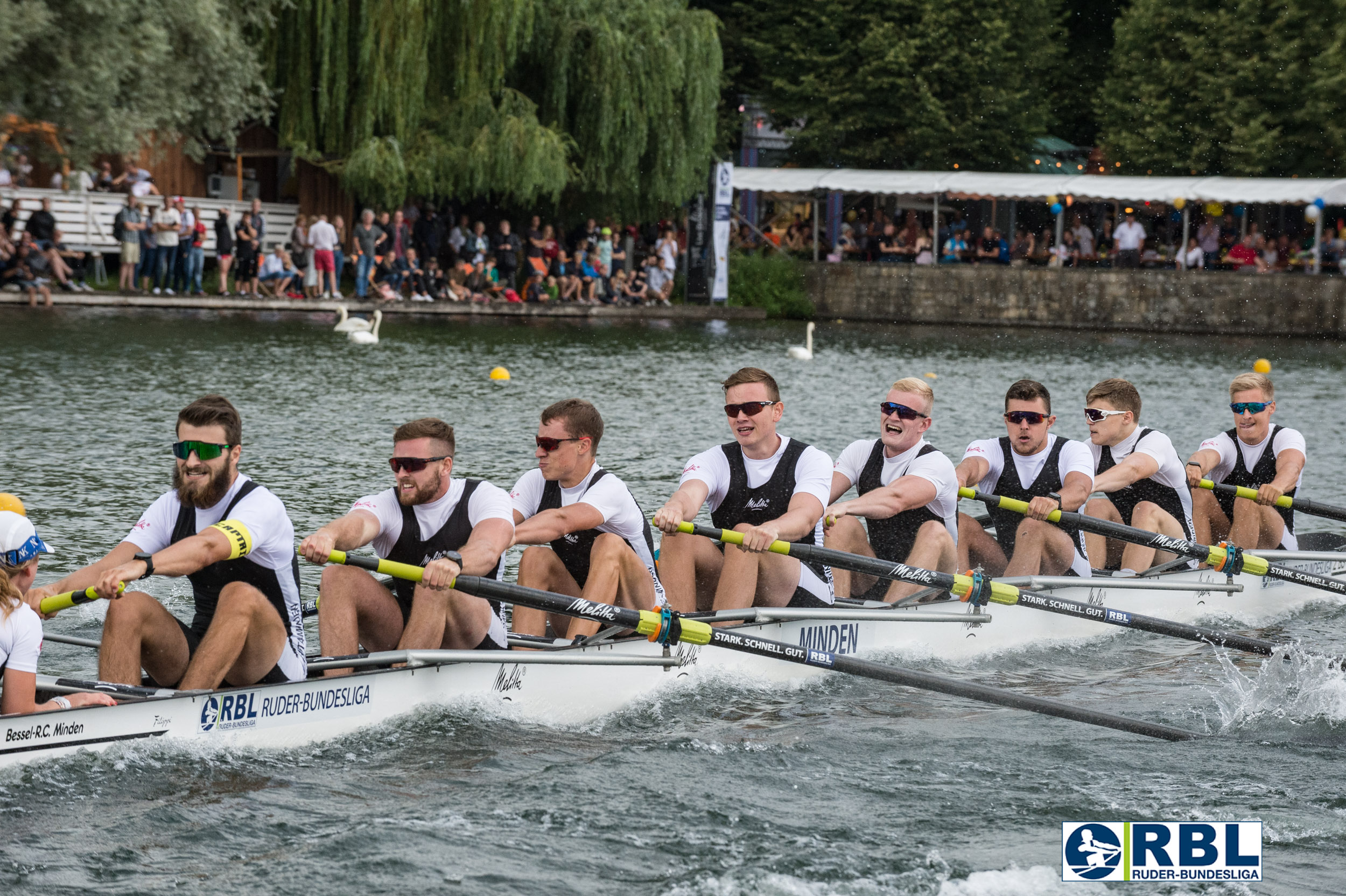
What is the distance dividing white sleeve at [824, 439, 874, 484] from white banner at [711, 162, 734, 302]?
2862 centimetres

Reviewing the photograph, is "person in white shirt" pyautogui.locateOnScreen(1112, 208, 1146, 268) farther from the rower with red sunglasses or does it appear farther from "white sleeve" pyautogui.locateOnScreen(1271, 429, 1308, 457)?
the rower with red sunglasses

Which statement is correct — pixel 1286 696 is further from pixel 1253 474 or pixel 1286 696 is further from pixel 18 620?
pixel 18 620

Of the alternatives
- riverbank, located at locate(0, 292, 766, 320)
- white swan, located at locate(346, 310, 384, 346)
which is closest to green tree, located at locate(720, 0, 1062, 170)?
riverbank, located at locate(0, 292, 766, 320)

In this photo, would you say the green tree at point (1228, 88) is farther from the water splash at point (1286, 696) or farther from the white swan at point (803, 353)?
the water splash at point (1286, 696)

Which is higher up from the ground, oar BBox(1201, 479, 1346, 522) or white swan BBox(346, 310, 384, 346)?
A: white swan BBox(346, 310, 384, 346)

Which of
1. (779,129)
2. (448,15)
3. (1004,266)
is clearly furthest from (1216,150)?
(448,15)

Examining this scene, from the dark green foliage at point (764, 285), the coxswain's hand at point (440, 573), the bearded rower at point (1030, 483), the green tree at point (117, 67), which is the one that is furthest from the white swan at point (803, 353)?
the coxswain's hand at point (440, 573)

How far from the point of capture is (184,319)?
2944cm

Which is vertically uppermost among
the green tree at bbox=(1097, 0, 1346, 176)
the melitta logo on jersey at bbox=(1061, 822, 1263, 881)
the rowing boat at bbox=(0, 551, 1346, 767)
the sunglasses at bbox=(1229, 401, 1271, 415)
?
the green tree at bbox=(1097, 0, 1346, 176)

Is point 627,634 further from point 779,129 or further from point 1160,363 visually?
point 779,129

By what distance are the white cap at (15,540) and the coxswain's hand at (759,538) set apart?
11.3ft

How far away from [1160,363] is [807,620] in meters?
23.3

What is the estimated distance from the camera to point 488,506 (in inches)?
306

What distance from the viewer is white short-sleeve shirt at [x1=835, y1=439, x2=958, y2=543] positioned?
31.3 ft
